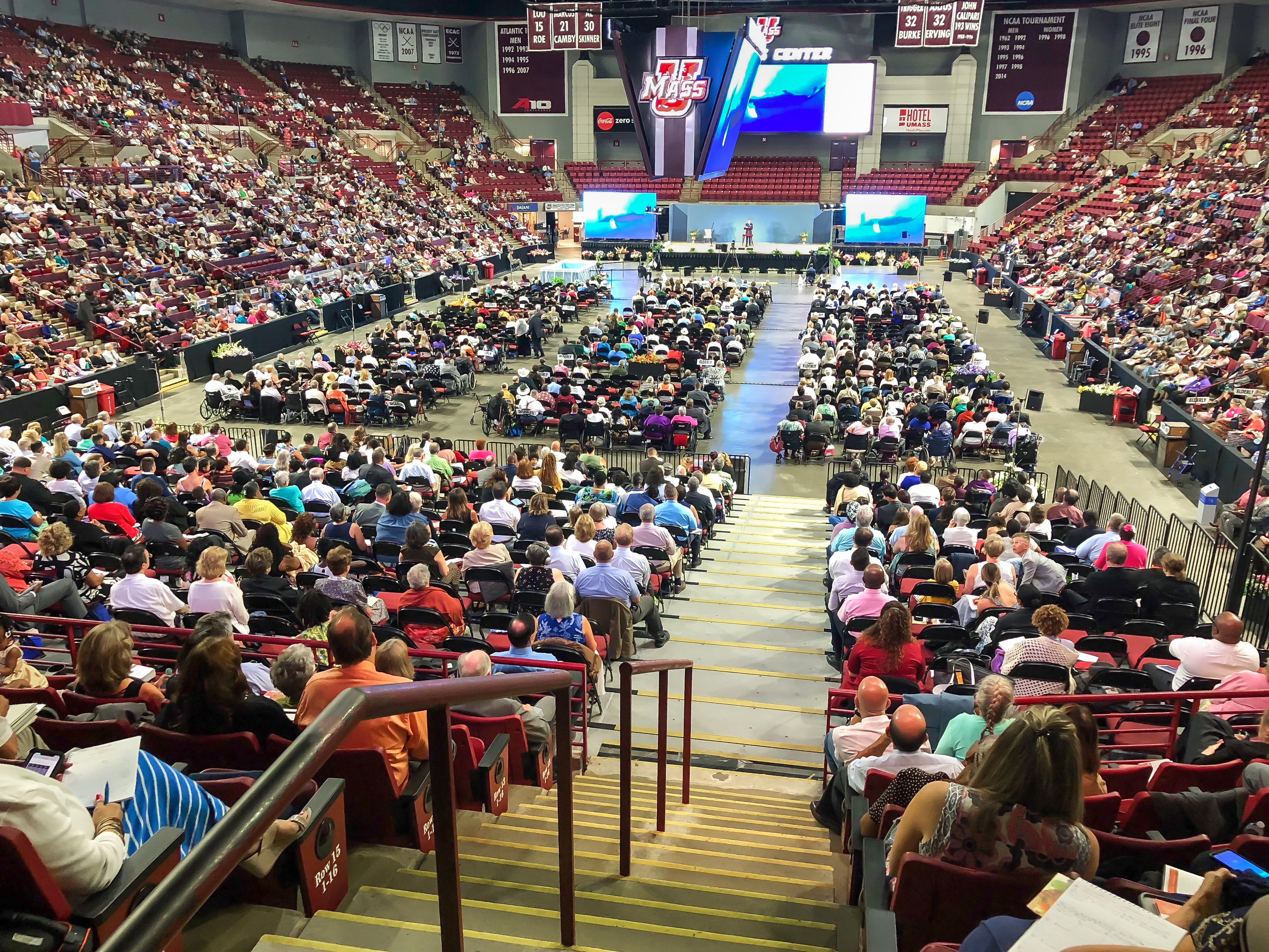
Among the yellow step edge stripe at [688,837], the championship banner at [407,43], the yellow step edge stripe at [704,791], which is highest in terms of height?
the championship banner at [407,43]

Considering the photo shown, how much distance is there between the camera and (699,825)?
484 centimetres

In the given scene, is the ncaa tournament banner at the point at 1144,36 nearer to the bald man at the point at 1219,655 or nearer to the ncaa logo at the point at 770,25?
the ncaa logo at the point at 770,25

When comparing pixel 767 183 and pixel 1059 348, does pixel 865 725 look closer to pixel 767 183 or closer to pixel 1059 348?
pixel 1059 348

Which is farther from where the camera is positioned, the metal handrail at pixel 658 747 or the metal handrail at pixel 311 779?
the metal handrail at pixel 658 747

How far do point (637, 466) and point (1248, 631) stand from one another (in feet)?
30.0

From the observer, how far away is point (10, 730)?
10.3 ft

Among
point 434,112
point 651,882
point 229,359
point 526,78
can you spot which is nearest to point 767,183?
point 526,78

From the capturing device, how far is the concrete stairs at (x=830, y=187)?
4572 centimetres

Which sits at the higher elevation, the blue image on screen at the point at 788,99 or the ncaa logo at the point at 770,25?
the ncaa logo at the point at 770,25

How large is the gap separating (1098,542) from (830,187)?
4047 centimetres

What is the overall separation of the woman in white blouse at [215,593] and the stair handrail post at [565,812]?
4388 mm

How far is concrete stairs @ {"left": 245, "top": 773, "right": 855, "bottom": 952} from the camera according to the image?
2.76 meters

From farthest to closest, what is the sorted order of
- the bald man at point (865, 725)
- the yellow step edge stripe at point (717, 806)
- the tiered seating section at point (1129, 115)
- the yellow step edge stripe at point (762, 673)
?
the tiered seating section at point (1129, 115)
the yellow step edge stripe at point (762, 673)
the yellow step edge stripe at point (717, 806)
the bald man at point (865, 725)

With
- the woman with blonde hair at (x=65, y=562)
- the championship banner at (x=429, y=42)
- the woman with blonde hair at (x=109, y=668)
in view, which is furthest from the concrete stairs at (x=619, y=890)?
the championship banner at (x=429, y=42)
